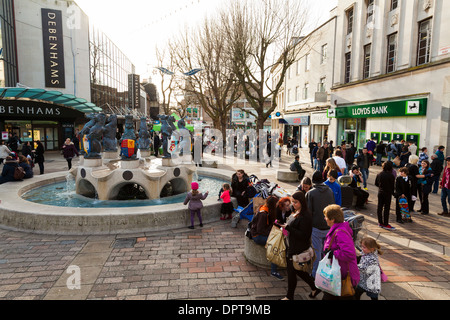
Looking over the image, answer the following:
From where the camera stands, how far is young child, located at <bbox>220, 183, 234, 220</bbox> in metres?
7.50

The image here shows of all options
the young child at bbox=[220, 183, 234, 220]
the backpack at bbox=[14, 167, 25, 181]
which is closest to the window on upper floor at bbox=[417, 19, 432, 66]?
the young child at bbox=[220, 183, 234, 220]

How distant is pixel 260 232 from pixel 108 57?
123 feet

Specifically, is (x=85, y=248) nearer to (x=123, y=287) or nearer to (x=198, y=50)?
(x=123, y=287)

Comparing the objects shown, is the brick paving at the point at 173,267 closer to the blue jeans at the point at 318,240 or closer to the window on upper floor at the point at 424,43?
the blue jeans at the point at 318,240

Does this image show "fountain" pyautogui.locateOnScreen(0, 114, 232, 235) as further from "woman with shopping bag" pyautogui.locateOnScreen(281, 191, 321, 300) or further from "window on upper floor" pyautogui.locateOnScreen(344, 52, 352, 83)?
"window on upper floor" pyautogui.locateOnScreen(344, 52, 352, 83)

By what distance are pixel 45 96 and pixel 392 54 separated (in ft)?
76.4

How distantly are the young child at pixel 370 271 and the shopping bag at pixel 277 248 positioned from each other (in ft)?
3.53

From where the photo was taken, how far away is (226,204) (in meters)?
7.58

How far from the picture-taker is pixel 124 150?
30.3ft

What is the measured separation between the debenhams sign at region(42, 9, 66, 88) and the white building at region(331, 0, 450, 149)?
950 inches

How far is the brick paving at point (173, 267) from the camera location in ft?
14.4

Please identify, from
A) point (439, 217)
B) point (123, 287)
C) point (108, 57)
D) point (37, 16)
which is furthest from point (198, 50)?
point (123, 287)

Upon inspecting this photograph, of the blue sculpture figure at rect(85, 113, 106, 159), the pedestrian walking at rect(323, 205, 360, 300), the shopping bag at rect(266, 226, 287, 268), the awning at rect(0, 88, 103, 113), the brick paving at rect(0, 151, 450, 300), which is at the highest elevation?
the awning at rect(0, 88, 103, 113)

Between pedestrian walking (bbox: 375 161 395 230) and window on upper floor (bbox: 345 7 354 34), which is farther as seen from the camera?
window on upper floor (bbox: 345 7 354 34)
